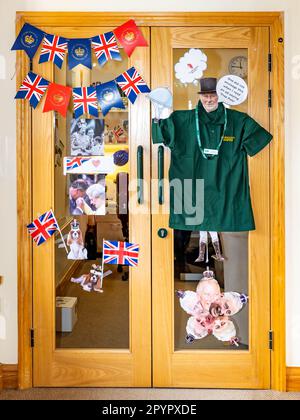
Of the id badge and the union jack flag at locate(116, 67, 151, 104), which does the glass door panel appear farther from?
the id badge

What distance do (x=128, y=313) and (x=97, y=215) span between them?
57 cm

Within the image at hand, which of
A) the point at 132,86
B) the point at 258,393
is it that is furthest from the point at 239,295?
the point at 132,86

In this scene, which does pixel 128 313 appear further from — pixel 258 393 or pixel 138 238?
pixel 258 393

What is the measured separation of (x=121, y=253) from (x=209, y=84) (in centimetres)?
105

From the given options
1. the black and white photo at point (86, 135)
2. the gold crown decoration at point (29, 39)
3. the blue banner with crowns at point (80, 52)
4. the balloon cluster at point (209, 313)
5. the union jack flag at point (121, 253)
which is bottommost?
the balloon cluster at point (209, 313)

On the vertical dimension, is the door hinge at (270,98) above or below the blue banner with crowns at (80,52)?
below

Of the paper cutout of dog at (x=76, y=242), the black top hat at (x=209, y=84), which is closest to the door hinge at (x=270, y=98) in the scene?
the black top hat at (x=209, y=84)

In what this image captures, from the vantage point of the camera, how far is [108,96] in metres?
3.45

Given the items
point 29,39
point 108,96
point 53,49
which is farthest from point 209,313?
point 29,39

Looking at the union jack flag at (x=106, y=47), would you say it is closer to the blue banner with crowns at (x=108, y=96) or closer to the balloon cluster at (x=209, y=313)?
the blue banner with crowns at (x=108, y=96)

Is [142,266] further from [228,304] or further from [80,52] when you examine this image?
[80,52]

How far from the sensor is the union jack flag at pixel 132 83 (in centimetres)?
344
